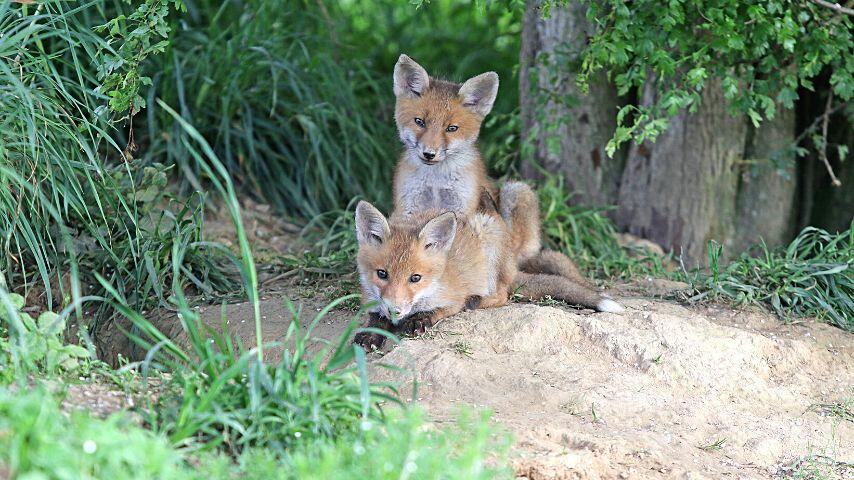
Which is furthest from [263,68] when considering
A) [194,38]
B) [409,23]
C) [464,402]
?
[464,402]

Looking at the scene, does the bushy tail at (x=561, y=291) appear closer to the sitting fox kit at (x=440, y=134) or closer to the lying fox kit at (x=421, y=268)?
the lying fox kit at (x=421, y=268)

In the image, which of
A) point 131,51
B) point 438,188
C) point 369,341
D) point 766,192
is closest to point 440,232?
point 369,341

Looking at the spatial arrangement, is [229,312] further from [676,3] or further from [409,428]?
[676,3]

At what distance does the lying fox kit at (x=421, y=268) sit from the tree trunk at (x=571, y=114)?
160cm

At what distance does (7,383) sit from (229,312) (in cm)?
208

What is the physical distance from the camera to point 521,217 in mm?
6062

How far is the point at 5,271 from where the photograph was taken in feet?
15.8

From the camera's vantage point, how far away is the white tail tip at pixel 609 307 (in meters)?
5.23

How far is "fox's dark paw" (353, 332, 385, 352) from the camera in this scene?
4.71m

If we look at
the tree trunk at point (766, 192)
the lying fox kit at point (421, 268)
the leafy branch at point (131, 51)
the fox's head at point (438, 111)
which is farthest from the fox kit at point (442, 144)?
the tree trunk at point (766, 192)

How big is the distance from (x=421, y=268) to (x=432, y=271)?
8cm

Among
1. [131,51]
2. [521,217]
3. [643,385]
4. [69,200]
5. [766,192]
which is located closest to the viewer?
[643,385]

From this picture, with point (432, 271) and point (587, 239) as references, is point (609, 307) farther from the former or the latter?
point (587, 239)

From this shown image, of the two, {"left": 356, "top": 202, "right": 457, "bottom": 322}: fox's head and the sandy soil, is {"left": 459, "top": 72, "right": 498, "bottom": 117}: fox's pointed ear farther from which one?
the sandy soil
